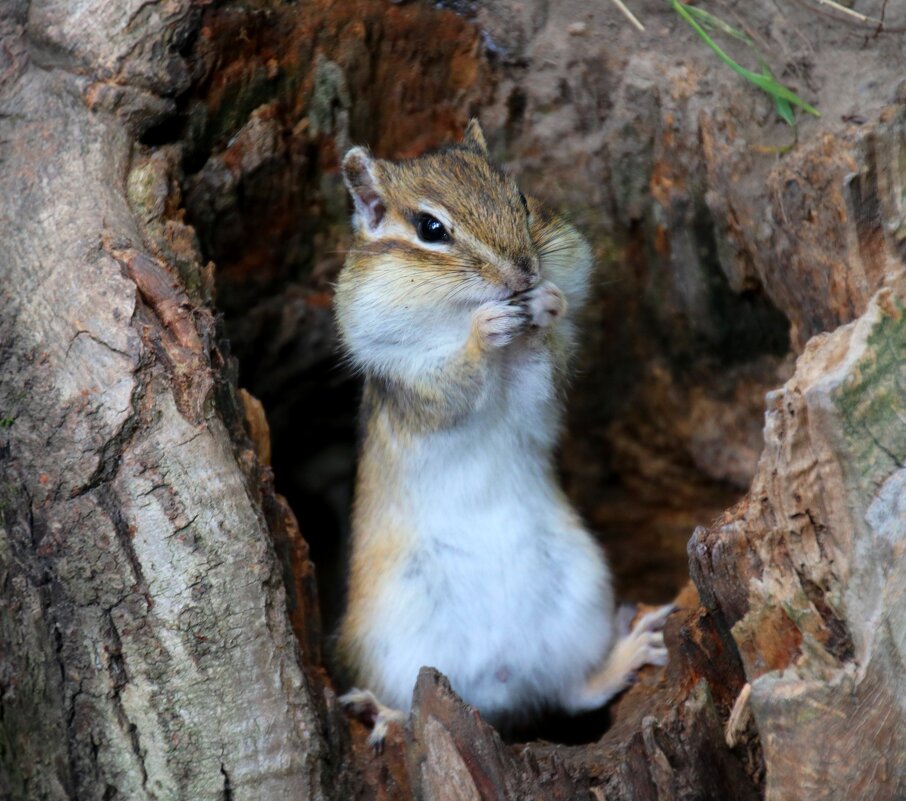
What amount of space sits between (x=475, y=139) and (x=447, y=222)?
0.69 m

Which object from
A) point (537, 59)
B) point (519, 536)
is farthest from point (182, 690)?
point (537, 59)

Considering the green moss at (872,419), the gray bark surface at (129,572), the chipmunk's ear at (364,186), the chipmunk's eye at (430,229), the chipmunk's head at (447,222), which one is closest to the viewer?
the green moss at (872,419)

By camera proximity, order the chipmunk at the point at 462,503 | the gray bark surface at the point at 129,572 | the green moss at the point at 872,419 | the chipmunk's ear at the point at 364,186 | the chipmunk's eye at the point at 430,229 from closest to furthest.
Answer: the green moss at the point at 872,419, the gray bark surface at the point at 129,572, the chipmunk's eye at the point at 430,229, the chipmunk at the point at 462,503, the chipmunk's ear at the point at 364,186

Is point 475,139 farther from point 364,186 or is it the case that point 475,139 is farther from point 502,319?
point 502,319

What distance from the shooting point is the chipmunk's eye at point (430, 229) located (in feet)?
10.5

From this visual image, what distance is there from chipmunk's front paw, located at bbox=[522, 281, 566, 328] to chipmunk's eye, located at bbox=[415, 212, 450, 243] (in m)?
0.32

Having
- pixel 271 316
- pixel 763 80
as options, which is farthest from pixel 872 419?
pixel 271 316

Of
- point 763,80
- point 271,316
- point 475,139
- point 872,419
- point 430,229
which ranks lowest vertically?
point 271,316

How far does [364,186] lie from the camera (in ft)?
11.4

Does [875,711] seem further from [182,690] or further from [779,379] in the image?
[779,379]

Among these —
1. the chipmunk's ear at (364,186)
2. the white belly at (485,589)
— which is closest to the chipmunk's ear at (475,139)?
the chipmunk's ear at (364,186)

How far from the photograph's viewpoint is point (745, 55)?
11.4ft

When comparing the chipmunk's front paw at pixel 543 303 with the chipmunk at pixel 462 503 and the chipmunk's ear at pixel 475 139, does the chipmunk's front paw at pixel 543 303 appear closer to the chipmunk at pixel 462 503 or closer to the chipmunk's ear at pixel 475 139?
the chipmunk at pixel 462 503

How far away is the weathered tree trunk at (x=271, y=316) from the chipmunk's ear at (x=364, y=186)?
0.58m
